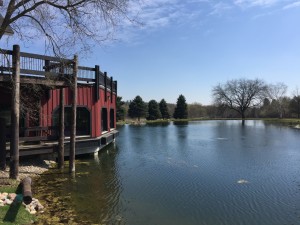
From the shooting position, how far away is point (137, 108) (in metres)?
68.9

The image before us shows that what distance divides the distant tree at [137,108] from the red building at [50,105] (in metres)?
48.1

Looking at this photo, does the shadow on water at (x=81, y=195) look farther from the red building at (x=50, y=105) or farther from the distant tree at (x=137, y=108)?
the distant tree at (x=137, y=108)

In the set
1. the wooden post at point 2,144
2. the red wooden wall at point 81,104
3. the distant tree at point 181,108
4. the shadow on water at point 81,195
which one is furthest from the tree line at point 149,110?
the wooden post at point 2,144

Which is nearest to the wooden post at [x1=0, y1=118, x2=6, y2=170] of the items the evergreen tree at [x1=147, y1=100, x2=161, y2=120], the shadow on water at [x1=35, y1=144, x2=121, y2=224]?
the shadow on water at [x1=35, y1=144, x2=121, y2=224]

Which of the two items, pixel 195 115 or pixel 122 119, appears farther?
pixel 195 115

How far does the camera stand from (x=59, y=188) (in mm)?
10008

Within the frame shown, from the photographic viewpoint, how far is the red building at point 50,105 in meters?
11.7

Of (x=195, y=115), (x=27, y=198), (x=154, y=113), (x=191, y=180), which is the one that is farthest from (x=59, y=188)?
(x=195, y=115)

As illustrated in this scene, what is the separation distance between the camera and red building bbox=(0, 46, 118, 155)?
38.5 feet

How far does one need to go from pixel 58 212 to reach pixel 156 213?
2302 mm

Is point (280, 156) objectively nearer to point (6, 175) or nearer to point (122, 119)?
point (6, 175)

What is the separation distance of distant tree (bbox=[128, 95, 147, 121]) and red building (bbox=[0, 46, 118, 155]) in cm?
4811

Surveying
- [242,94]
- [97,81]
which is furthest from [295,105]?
[97,81]

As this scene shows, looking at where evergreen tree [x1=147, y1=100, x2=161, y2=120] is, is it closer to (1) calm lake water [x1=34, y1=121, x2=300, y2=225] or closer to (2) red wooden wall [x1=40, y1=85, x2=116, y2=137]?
(2) red wooden wall [x1=40, y1=85, x2=116, y2=137]
